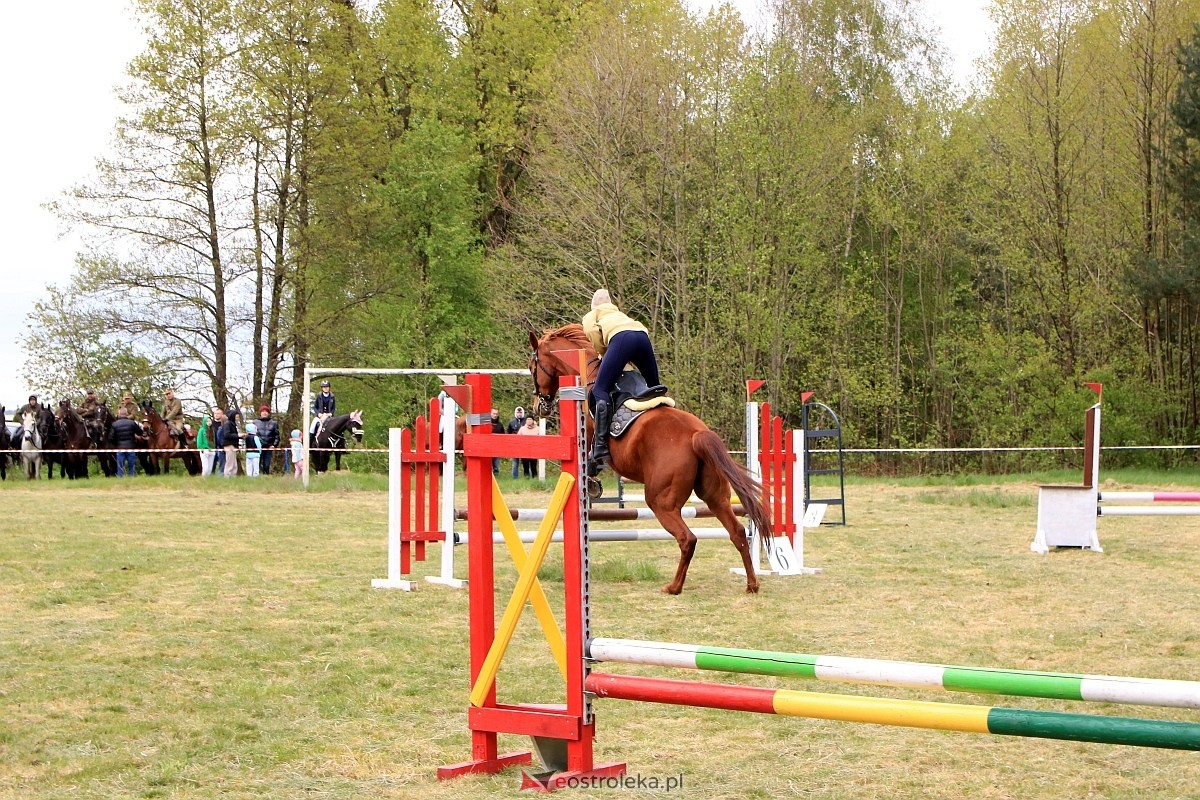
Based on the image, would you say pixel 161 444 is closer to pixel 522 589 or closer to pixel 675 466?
pixel 675 466

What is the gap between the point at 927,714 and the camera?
3.44 meters

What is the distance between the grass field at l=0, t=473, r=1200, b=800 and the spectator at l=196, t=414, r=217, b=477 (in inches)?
373

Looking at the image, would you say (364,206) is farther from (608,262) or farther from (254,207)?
(608,262)

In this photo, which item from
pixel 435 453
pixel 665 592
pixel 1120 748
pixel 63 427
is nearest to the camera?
pixel 1120 748

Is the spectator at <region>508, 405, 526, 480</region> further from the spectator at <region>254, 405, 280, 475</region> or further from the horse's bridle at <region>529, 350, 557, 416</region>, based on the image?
the horse's bridle at <region>529, 350, 557, 416</region>

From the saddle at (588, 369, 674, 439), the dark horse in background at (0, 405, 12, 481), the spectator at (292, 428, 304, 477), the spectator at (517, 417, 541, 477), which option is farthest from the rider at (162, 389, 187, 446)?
the saddle at (588, 369, 674, 439)

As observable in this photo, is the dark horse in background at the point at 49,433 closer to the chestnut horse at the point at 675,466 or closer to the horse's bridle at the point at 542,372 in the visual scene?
the horse's bridle at the point at 542,372

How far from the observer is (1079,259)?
26766 mm

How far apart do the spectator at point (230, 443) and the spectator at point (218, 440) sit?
74 mm

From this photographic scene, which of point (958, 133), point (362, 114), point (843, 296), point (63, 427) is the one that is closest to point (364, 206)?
point (362, 114)

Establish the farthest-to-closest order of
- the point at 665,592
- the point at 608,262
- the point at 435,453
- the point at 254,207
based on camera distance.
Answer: the point at 254,207 < the point at 608,262 < the point at 435,453 < the point at 665,592

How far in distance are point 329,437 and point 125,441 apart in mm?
3695

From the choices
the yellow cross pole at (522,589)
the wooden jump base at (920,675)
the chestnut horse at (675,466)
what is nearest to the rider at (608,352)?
the chestnut horse at (675,466)

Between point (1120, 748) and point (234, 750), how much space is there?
341cm
